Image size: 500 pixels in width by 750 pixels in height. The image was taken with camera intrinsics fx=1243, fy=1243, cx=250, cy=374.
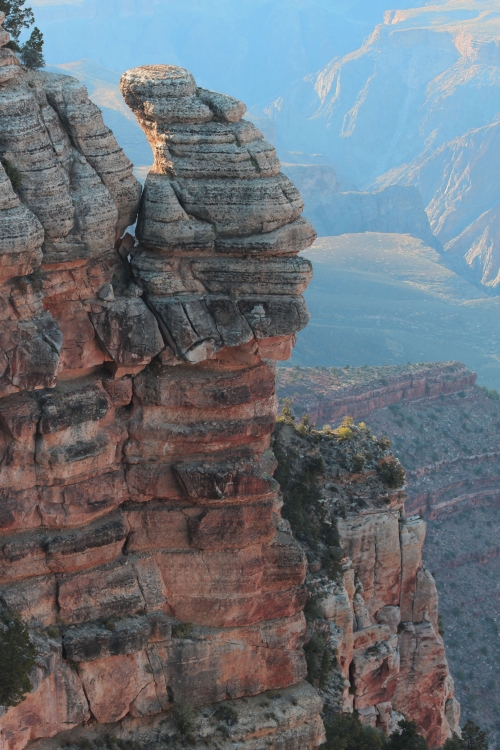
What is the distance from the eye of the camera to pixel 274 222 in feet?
118

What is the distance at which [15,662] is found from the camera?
1299 inches

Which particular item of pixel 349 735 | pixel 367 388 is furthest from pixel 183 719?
pixel 367 388

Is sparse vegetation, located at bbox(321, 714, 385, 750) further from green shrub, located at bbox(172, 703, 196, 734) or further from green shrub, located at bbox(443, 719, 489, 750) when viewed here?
green shrub, located at bbox(443, 719, 489, 750)

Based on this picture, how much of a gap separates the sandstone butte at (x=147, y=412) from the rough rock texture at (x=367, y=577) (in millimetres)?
6443

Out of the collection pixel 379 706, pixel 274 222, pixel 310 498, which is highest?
pixel 274 222

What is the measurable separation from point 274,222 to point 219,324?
11.0 feet

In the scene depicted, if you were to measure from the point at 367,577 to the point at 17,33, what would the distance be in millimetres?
24517

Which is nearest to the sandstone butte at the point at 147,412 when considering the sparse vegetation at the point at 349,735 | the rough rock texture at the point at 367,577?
the sparse vegetation at the point at 349,735

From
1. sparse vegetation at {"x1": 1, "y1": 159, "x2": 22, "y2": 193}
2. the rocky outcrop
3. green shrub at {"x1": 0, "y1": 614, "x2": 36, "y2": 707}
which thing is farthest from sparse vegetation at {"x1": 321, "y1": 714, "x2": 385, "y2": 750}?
the rocky outcrop

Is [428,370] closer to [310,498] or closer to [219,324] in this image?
[310,498]

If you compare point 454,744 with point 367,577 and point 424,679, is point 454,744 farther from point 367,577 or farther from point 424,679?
point 367,577

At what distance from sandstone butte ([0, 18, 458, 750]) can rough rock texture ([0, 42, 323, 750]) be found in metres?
0.06

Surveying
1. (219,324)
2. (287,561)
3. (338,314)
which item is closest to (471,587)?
(287,561)

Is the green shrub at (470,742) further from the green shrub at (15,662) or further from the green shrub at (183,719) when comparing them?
the green shrub at (15,662)
